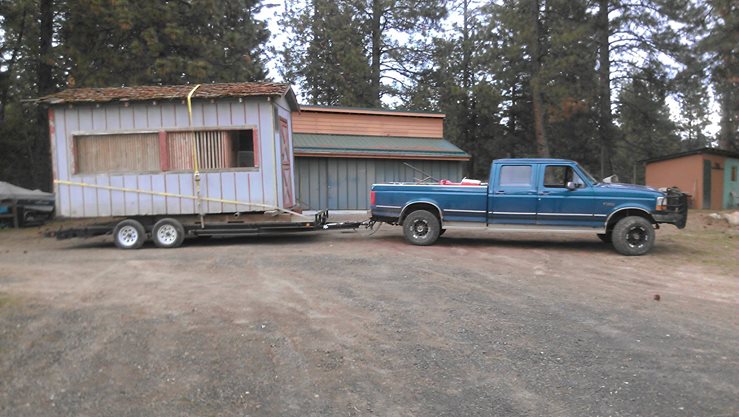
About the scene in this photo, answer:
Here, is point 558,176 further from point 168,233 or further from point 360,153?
point 360,153

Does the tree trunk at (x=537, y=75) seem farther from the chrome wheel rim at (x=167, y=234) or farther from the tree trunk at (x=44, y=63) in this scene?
the tree trunk at (x=44, y=63)

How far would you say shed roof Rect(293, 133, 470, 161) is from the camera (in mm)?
18141

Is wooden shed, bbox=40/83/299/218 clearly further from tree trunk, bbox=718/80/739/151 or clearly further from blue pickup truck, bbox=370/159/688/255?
tree trunk, bbox=718/80/739/151

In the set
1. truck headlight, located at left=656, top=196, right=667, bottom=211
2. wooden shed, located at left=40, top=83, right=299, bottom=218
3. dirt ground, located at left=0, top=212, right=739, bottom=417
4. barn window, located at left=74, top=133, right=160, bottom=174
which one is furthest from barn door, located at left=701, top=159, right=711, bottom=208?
barn window, located at left=74, top=133, right=160, bottom=174

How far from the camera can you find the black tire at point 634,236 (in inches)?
401

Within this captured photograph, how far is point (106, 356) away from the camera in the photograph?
4465 mm

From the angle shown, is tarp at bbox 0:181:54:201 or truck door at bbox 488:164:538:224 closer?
truck door at bbox 488:164:538:224

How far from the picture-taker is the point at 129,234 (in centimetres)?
1116

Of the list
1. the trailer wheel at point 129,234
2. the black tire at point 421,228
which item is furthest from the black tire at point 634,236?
the trailer wheel at point 129,234

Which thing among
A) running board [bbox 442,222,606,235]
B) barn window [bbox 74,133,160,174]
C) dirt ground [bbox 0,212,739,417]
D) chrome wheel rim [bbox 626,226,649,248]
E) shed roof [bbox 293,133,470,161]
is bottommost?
dirt ground [bbox 0,212,739,417]

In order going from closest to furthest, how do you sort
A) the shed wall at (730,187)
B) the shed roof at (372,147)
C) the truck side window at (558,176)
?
A: the truck side window at (558,176) < the shed roof at (372,147) < the shed wall at (730,187)

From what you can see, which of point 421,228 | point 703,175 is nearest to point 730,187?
point 703,175

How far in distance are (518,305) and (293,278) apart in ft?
10.8

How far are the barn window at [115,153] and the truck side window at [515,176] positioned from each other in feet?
24.9
